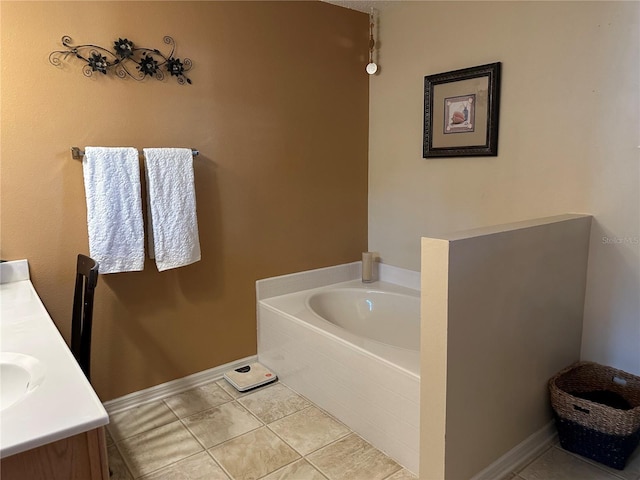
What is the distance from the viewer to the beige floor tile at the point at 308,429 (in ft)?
6.70

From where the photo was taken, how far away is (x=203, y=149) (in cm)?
242

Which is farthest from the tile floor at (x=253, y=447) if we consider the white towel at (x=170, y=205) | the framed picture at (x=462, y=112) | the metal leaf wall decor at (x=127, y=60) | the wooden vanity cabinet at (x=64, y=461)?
the metal leaf wall decor at (x=127, y=60)

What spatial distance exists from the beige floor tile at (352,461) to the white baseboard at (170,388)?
909 millimetres

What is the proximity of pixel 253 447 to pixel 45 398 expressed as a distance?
1271mm

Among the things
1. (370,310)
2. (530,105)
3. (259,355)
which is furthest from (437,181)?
(259,355)

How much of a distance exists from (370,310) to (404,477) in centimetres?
123

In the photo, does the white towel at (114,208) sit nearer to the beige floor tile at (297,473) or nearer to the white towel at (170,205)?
the white towel at (170,205)

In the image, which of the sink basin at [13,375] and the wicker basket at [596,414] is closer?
the sink basin at [13,375]

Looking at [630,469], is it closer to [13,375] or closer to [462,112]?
[462,112]

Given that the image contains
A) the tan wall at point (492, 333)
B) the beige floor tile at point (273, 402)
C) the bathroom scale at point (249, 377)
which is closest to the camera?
the tan wall at point (492, 333)

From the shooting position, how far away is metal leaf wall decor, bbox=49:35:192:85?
6.64 ft

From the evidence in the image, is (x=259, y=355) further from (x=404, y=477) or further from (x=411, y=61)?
(x=411, y=61)

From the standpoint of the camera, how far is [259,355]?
2807mm

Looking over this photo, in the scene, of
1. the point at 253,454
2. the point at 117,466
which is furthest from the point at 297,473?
the point at 117,466
